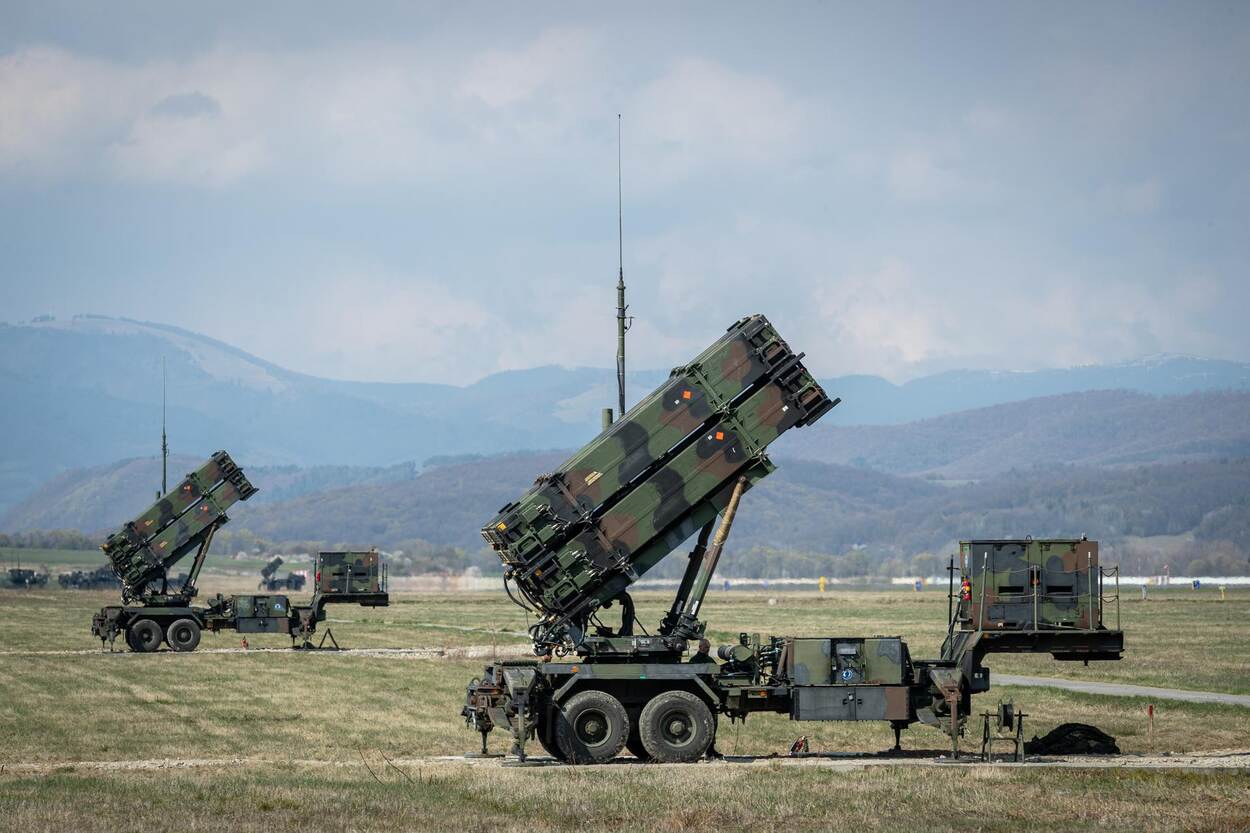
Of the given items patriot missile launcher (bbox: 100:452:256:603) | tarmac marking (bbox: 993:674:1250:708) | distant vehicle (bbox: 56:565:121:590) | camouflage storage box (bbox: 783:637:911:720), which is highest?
patriot missile launcher (bbox: 100:452:256:603)

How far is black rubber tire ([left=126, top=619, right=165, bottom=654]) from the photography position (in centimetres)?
5559

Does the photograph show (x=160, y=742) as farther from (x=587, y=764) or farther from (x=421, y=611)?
(x=421, y=611)

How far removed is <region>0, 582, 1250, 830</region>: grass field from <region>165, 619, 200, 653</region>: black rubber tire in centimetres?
228

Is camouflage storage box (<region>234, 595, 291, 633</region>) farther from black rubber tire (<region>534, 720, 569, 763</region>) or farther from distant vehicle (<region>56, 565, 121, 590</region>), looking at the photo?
distant vehicle (<region>56, 565, 121, 590</region>)

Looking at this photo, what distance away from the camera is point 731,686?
2650cm

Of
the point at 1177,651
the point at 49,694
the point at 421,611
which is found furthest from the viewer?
the point at 421,611

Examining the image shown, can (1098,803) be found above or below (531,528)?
below

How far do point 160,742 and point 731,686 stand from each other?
10.8m

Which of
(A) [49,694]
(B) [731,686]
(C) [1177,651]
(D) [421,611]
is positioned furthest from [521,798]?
(D) [421,611]

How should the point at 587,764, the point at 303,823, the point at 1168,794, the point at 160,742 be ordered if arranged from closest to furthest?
1. the point at 303,823
2. the point at 1168,794
3. the point at 587,764
4. the point at 160,742

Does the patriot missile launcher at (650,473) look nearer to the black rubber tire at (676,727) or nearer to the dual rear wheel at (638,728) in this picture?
the dual rear wheel at (638,728)

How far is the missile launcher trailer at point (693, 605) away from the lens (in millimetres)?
26328

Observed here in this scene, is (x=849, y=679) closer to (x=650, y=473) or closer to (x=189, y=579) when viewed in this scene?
(x=650, y=473)

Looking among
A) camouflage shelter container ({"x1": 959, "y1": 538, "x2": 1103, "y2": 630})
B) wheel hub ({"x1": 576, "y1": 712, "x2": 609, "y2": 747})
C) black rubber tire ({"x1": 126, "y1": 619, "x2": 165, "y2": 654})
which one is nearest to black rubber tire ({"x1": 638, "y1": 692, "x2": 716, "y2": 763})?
wheel hub ({"x1": 576, "y1": 712, "x2": 609, "y2": 747})
